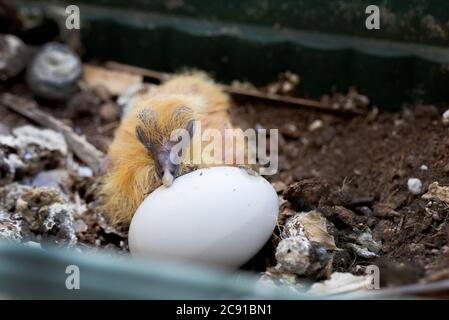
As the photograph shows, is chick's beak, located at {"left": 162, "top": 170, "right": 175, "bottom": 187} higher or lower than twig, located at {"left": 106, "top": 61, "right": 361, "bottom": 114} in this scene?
lower

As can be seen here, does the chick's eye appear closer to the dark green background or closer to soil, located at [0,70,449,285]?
soil, located at [0,70,449,285]

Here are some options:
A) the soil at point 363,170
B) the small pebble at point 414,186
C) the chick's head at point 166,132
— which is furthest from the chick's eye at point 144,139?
the small pebble at point 414,186


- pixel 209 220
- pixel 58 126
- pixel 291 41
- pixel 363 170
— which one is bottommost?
pixel 209 220

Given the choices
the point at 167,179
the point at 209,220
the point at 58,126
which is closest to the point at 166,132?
the point at 167,179

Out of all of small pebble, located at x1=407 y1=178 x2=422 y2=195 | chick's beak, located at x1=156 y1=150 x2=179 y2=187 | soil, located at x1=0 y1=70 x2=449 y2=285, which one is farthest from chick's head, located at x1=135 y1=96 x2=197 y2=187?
small pebble, located at x1=407 y1=178 x2=422 y2=195

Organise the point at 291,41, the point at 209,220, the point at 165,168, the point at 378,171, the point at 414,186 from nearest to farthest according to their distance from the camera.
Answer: the point at 209,220 < the point at 165,168 < the point at 414,186 < the point at 378,171 < the point at 291,41

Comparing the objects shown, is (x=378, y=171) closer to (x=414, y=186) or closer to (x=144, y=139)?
(x=414, y=186)
